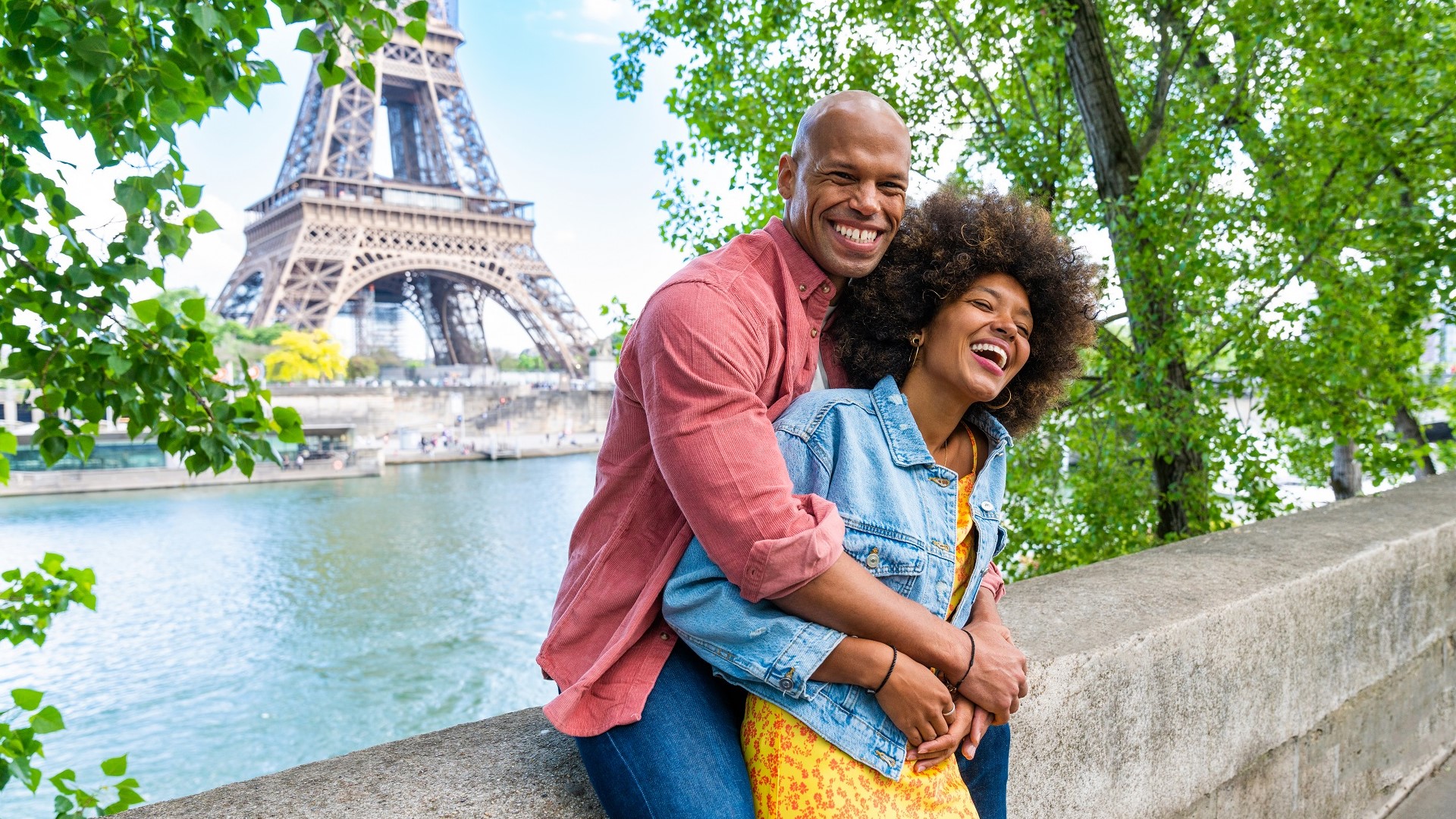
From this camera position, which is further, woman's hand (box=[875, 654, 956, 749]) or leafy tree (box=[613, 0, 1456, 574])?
leafy tree (box=[613, 0, 1456, 574])

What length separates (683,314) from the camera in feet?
3.58

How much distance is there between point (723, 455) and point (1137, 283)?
2907 millimetres

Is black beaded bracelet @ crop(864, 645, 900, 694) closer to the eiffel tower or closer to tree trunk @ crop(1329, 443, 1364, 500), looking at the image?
tree trunk @ crop(1329, 443, 1364, 500)

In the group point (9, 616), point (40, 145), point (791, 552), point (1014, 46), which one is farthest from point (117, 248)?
point (1014, 46)

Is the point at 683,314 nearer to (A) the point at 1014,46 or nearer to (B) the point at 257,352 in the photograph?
(A) the point at 1014,46

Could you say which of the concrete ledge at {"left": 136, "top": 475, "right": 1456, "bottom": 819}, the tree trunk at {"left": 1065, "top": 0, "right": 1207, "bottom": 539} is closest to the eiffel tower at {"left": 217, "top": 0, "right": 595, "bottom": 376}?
the tree trunk at {"left": 1065, "top": 0, "right": 1207, "bottom": 539}

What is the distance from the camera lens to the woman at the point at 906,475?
113cm

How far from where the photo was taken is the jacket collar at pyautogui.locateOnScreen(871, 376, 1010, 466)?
4.11ft

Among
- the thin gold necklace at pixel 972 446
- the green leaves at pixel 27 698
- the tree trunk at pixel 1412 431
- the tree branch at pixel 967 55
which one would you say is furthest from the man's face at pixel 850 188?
the tree trunk at pixel 1412 431

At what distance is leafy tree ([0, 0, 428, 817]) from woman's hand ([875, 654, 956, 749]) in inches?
63.5

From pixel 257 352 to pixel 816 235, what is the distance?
43659mm

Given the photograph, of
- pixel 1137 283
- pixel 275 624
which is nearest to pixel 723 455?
pixel 1137 283

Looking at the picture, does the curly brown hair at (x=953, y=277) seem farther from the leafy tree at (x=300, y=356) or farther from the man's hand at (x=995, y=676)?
the leafy tree at (x=300, y=356)

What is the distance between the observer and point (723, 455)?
1062mm
